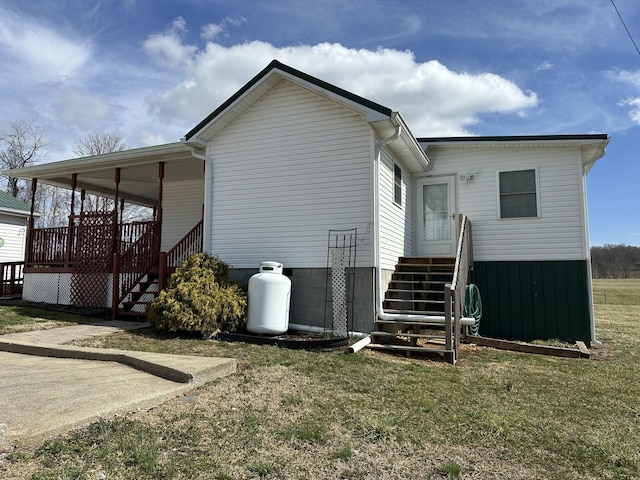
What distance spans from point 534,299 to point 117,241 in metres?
9.83

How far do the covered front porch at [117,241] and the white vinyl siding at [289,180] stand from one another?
1.35 metres

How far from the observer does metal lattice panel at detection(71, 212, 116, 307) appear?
10.6 metres

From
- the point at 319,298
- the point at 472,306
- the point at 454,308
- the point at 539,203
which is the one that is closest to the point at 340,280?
the point at 319,298

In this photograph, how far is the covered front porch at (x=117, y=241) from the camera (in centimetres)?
1006

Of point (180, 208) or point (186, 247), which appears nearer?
point (186, 247)

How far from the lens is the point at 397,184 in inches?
370

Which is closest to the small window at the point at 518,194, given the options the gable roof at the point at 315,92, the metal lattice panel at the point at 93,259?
the gable roof at the point at 315,92

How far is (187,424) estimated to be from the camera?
338cm

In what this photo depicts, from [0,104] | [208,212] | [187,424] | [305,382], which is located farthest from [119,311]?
[0,104]

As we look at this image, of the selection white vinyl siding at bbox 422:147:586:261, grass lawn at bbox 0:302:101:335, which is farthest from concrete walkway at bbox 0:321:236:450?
white vinyl siding at bbox 422:147:586:261

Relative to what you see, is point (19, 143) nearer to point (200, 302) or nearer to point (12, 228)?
point (12, 228)

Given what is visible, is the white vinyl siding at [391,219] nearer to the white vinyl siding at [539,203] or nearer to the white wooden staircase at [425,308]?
the white wooden staircase at [425,308]

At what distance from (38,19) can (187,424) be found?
1114 centimetres

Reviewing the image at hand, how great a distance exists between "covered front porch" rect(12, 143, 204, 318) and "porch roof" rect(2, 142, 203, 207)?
2cm
